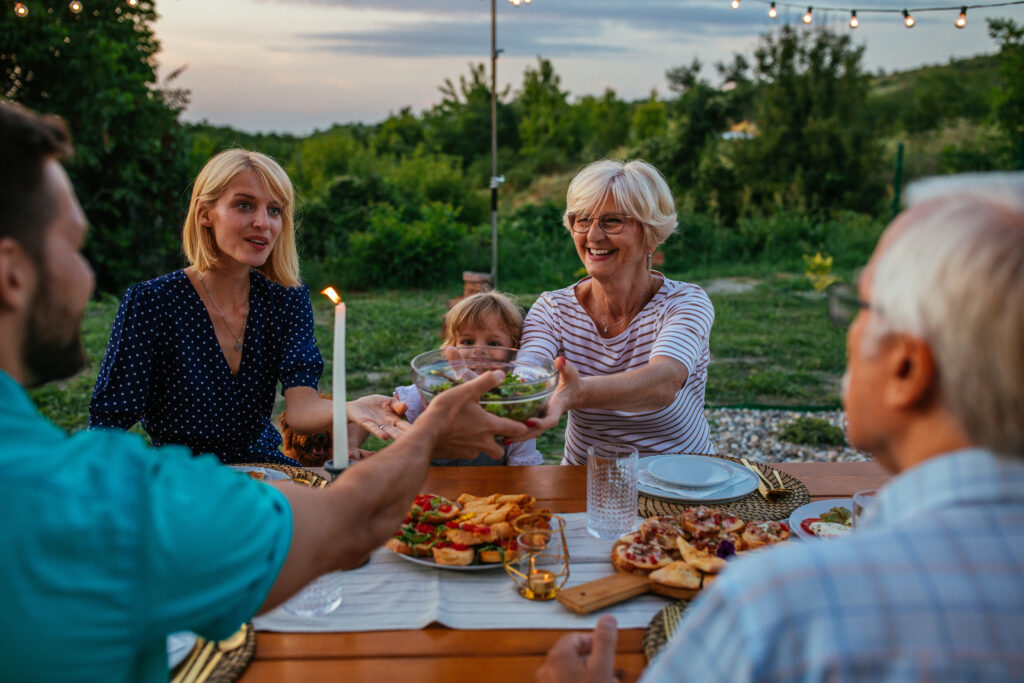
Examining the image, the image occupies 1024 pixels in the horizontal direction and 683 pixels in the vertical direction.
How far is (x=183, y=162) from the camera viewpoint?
960 cm

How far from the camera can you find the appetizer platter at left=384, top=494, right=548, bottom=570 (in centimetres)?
167

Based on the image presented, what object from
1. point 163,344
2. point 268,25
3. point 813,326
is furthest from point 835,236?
point 163,344

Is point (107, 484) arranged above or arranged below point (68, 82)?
below

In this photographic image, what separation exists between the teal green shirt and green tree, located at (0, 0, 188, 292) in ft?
29.0

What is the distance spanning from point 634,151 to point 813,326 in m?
7.14

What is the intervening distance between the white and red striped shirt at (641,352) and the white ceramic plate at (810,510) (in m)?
0.70

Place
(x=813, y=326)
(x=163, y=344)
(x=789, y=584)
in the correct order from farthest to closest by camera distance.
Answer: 1. (x=813, y=326)
2. (x=163, y=344)
3. (x=789, y=584)

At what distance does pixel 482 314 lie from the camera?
9.58ft

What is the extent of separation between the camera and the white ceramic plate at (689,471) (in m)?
2.09

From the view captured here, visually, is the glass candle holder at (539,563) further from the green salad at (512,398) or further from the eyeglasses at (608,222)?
the eyeglasses at (608,222)

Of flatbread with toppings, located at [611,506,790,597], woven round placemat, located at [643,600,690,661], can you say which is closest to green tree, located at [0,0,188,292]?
flatbread with toppings, located at [611,506,790,597]

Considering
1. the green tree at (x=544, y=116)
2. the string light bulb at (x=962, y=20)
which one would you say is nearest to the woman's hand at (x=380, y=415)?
the string light bulb at (x=962, y=20)

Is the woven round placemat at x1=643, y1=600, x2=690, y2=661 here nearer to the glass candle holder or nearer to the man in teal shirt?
the glass candle holder

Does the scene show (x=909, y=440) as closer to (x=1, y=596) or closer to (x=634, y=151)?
(x=1, y=596)
